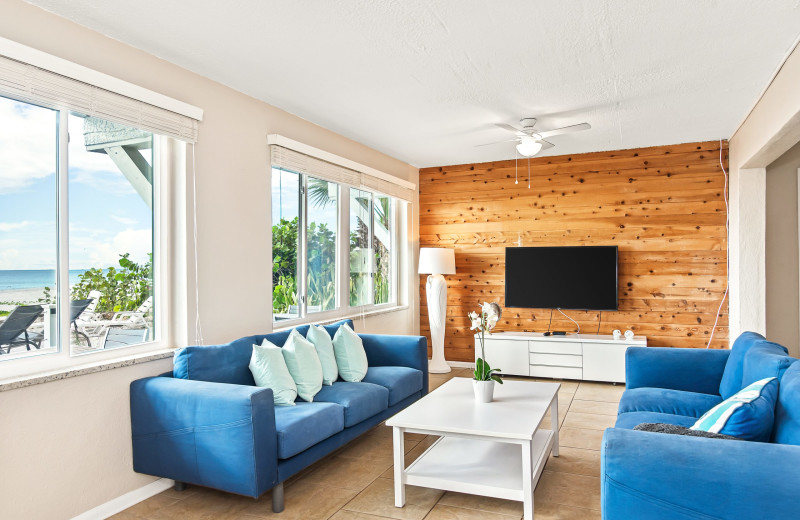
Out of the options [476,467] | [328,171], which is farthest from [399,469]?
[328,171]

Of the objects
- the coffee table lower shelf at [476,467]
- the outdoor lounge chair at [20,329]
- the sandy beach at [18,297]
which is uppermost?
the sandy beach at [18,297]

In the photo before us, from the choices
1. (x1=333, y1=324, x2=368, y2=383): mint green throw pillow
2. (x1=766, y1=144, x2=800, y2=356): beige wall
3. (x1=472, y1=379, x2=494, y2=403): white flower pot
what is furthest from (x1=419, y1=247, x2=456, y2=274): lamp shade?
(x1=766, y1=144, x2=800, y2=356): beige wall

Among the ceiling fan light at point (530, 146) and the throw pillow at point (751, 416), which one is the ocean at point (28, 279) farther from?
the ceiling fan light at point (530, 146)

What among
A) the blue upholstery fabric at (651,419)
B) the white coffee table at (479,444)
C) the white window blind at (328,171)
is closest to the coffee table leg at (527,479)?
the white coffee table at (479,444)

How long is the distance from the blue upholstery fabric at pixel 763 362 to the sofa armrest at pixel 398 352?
2.33 metres

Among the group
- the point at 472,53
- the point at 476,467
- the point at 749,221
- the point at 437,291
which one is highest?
the point at 472,53

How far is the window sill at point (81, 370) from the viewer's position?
2.43 m

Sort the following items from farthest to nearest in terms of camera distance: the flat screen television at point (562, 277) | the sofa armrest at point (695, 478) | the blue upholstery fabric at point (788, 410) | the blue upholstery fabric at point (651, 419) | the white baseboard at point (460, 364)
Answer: the white baseboard at point (460, 364), the flat screen television at point (562, 277), the blue upholstery fabric at point (651, 419), the blue upholstery fabric at point (788, 410), the sofa armrest at point (695, 478)

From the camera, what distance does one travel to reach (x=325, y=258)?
5.13 metres

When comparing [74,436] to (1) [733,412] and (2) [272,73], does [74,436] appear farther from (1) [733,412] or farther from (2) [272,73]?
(1) [733,412]

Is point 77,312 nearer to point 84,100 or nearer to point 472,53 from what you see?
point 84,100

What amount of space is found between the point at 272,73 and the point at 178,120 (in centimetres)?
67

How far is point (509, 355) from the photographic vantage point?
6031 mm

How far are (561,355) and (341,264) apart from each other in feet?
8.40
